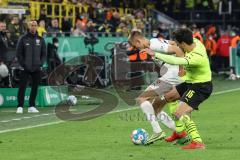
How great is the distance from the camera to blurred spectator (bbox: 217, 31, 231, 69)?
117ft

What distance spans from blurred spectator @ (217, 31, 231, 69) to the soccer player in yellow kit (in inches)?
897

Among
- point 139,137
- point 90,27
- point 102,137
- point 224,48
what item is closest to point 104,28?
point 90,27

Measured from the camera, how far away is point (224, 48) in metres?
35.8

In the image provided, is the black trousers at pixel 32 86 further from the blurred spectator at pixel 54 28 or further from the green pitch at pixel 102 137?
the blurred spectator at pixel 54 28

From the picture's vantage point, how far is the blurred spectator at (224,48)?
35.8 meters

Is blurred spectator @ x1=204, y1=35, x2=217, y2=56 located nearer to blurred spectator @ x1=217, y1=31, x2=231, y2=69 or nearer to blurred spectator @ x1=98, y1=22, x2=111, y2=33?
blurred spectator @ x1=217, y1=31, x2=231, y2=69

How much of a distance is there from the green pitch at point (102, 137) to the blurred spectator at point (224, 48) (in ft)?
47.8

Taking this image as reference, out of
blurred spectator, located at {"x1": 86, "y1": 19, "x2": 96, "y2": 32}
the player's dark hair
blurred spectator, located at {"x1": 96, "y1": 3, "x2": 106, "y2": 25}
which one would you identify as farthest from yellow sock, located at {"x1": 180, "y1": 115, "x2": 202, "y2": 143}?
blurred spectator, located at {"x1": 96, "y1": 3, "x2": 106, "y2": 25}

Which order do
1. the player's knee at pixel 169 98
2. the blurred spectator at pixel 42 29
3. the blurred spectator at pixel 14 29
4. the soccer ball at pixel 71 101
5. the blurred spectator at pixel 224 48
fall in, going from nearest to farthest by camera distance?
the player's knee at pixel 169 98
the soccer ball at pixel 71 101
the blurred spectator at pixel 14 29
the blurred spectator at pixel 42 29
the blurred spectator at pixel 224 48

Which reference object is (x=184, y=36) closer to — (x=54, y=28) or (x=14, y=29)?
(x=14, y=29)

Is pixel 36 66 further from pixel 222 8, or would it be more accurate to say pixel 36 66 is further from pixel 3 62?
pixel 222 8

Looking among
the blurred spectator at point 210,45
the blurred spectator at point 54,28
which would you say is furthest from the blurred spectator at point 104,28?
the blurred spectator at point 210,45

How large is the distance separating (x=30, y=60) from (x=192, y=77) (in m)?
7.63

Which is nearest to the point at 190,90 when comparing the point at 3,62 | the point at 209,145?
the point at 209,145
